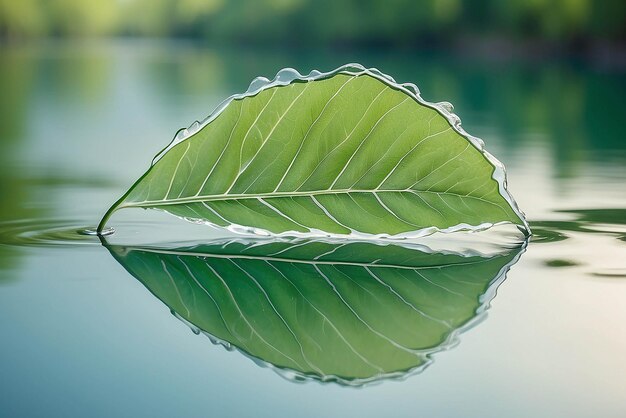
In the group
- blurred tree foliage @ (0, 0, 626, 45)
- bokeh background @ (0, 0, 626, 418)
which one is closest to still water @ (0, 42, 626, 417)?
bokeh background @ (0, 0, 626, 418)

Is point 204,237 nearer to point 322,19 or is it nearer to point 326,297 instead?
point 326,297

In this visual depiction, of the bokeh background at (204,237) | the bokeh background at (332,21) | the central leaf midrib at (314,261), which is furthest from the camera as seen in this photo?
the bokeh background at (332,21)

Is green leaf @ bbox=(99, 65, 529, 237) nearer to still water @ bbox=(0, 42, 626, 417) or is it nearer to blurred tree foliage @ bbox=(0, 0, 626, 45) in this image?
still water @ bbox=(0, 42, 626, 417)

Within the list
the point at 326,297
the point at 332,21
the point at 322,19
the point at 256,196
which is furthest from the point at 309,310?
the point at 322,19

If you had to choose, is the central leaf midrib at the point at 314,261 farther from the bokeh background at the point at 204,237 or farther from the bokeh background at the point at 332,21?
the bokeh background at the point at 332,21

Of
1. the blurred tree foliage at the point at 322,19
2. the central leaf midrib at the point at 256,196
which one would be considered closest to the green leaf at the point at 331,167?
the central leaf midrib at the point at 256,196

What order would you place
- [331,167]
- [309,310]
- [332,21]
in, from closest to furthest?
[309,310], [331,167], [332,21]

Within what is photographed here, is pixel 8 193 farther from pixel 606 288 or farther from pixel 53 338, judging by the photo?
pixel 606 288

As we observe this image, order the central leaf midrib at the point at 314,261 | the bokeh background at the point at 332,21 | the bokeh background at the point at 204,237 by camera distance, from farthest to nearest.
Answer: the bokeh background at the point at 332,21 < the central leaf midrib at the point at 314,261 < the bokeh background at the point at 204,237
